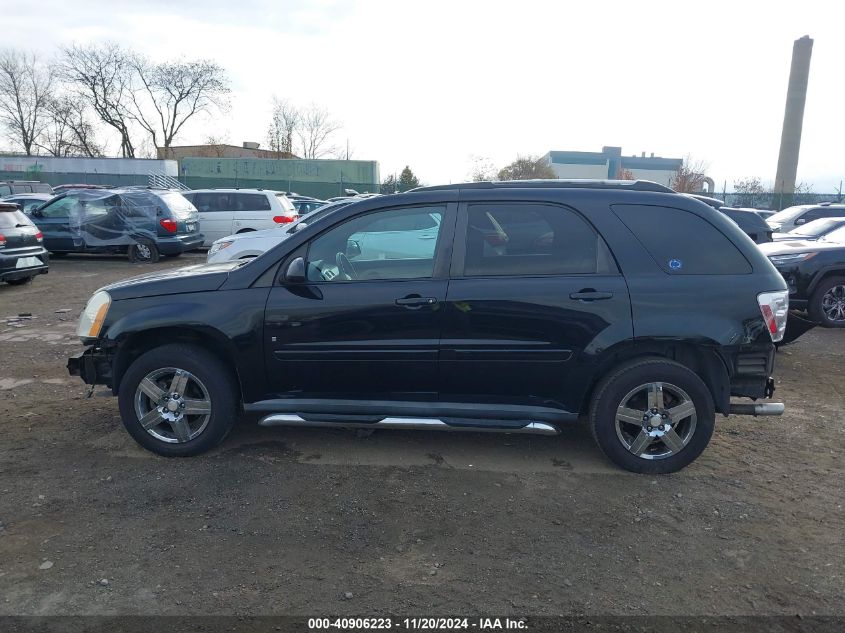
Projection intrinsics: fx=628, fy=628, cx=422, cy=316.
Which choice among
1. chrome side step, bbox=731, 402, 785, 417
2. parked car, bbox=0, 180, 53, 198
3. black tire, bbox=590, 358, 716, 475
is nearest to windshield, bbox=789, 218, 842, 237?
chrome side step, bbox=731, 402, 785, 417

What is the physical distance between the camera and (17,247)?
35.8 feet

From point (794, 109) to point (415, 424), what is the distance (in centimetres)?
6376

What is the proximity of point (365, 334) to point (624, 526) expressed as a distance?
1929mm

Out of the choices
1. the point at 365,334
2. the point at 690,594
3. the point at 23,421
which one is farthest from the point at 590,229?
the point at 23,421

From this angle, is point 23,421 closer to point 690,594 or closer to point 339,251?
point 339,251

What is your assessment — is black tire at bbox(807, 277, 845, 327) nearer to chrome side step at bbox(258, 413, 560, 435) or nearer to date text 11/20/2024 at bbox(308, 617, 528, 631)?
chrome side step at bbox(258, 413, 560, 435)

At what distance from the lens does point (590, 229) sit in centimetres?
410

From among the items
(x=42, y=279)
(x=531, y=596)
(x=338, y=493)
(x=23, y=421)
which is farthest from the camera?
(x=42, y=279)

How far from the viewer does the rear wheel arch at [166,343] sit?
13.9 ft

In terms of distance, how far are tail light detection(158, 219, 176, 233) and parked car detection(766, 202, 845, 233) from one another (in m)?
14.3

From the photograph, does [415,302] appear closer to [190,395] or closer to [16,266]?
[190,395]

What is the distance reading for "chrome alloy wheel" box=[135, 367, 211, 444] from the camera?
13.9 ft

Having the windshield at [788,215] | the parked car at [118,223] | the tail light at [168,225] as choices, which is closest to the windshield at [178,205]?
the parked car at [118,223]

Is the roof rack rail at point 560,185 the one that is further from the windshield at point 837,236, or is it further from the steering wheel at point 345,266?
the windshield at point 837,236
